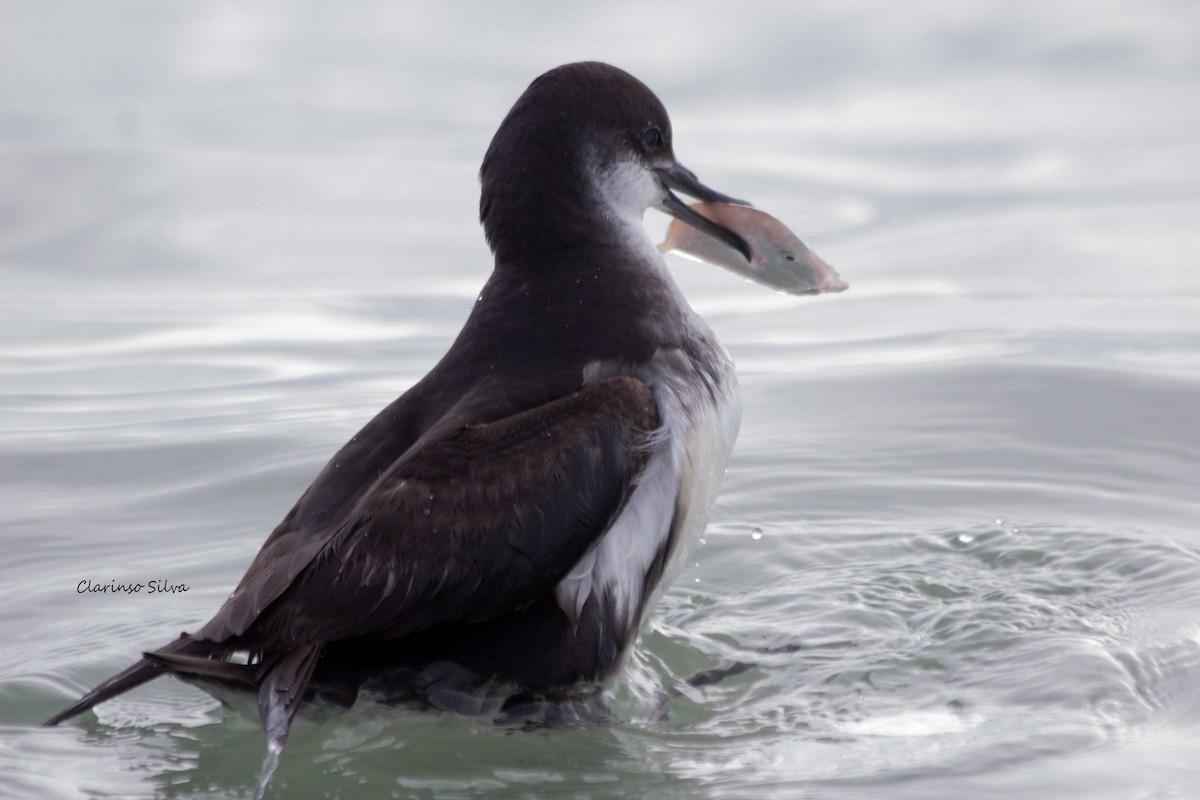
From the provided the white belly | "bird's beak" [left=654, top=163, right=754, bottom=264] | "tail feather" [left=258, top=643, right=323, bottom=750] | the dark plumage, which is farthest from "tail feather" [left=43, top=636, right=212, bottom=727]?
"bird's beak" [left=654, top=163, right=754, bottom=264]

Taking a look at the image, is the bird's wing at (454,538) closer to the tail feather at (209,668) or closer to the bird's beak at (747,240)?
the tail feather at (209,668)

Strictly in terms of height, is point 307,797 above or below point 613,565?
below

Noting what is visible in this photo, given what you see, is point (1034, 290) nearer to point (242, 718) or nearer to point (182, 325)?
point (182, 325)

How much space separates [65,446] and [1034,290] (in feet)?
15.6

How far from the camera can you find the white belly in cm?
438

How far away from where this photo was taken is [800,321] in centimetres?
918

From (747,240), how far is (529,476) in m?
1.38

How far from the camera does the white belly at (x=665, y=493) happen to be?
438cm

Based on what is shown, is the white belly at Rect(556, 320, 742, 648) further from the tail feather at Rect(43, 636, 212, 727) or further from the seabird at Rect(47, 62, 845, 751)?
the tail feather at Rect(43, 636, 212, 727)

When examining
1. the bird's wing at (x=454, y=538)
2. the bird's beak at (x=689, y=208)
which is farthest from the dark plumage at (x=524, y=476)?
the bird's beak at (x=689, y=208)

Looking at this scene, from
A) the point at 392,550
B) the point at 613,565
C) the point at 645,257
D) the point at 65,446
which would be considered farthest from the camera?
the point at 65,446

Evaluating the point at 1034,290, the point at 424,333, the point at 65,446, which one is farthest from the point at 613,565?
the point at 1034,290

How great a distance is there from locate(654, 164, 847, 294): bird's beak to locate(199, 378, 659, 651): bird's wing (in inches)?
44.4

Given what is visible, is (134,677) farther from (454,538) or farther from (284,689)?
(454,538)
